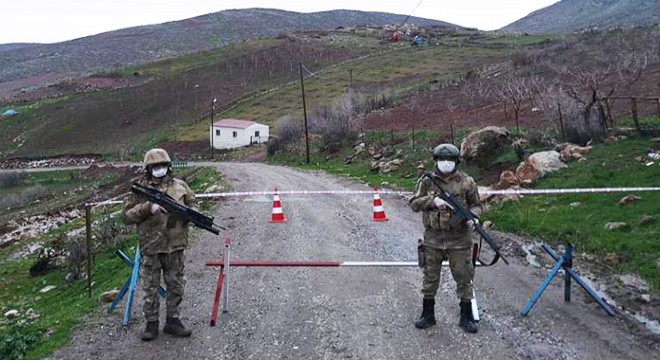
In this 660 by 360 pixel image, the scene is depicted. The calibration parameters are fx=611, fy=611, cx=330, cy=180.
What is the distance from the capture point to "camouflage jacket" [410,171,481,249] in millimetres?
6793

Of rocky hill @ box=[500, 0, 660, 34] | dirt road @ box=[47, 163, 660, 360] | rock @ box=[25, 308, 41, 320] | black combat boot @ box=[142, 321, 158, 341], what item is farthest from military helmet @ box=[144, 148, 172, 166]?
rocky hill @ box=[500, 0, 660, 34]

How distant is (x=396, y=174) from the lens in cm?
2311

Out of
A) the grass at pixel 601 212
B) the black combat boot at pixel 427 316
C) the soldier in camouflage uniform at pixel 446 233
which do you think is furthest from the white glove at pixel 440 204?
the grass at pixel 601 212

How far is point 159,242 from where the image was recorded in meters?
6.82

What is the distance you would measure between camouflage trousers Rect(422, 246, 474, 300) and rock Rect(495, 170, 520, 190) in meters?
8.82

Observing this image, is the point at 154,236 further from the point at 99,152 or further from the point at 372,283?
the point at 99,152

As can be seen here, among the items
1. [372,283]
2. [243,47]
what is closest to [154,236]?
[372,283]

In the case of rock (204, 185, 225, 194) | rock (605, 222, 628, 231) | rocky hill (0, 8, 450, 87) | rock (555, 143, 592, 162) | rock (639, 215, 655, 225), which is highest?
rocky hill (0, 8, 450, 87)

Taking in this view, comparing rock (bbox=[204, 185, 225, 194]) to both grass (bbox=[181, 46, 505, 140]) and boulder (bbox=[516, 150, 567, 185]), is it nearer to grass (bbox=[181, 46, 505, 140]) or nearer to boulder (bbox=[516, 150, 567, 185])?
boulder (bbox=[516, 150, 567, 185])

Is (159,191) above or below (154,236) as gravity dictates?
above

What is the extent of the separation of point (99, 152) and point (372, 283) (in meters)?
63.7

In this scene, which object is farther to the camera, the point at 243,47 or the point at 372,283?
the point at 243,47

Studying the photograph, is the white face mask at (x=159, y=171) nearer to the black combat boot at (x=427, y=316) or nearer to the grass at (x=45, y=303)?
the grass at (x=45, y=303)

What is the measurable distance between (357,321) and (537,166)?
9.90 metres
